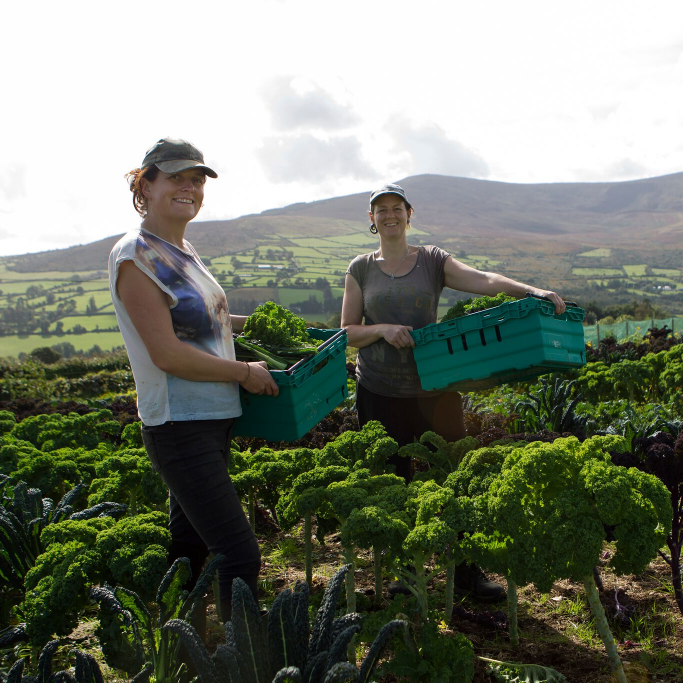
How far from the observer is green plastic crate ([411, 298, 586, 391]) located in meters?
3.02

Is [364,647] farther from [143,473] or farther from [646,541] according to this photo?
[143,473]

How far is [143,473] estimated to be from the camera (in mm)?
4055

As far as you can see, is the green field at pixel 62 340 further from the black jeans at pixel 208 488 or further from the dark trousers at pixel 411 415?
the black jeans at pixel 208 488

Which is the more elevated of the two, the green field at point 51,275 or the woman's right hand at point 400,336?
the green field at point 51,275

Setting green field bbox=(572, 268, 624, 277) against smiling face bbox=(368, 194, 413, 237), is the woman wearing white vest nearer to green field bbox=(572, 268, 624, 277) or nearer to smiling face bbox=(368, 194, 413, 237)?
smiling face bbox=(368, 194, 413, 237)

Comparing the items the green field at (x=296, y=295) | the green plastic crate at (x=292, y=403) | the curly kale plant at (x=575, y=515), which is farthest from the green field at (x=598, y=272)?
the curly kale plant at (x=575, y=515)

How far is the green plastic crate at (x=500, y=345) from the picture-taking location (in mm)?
3023

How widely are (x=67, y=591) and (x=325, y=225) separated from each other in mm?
178000

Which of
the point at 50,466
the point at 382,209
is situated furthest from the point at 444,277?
the point at 50,466

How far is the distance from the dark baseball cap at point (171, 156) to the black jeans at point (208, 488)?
104 cm

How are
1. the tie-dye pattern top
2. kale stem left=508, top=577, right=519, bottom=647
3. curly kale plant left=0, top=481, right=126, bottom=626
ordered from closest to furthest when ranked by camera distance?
the tie-dye pattern top
kale stem left=508, top=577, right=519, bottom=647
curly kale plant left=0, top=481, right=126, bottom=626

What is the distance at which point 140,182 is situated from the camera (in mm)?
2518

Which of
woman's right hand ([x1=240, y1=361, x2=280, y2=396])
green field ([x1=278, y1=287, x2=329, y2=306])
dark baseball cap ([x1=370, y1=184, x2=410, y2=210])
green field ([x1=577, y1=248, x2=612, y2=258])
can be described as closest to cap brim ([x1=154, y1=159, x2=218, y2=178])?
woman's right hand ([x1=240, y1=361, x2=280, y2=396])

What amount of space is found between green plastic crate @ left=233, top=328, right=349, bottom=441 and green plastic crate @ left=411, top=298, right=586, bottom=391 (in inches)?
24.6
